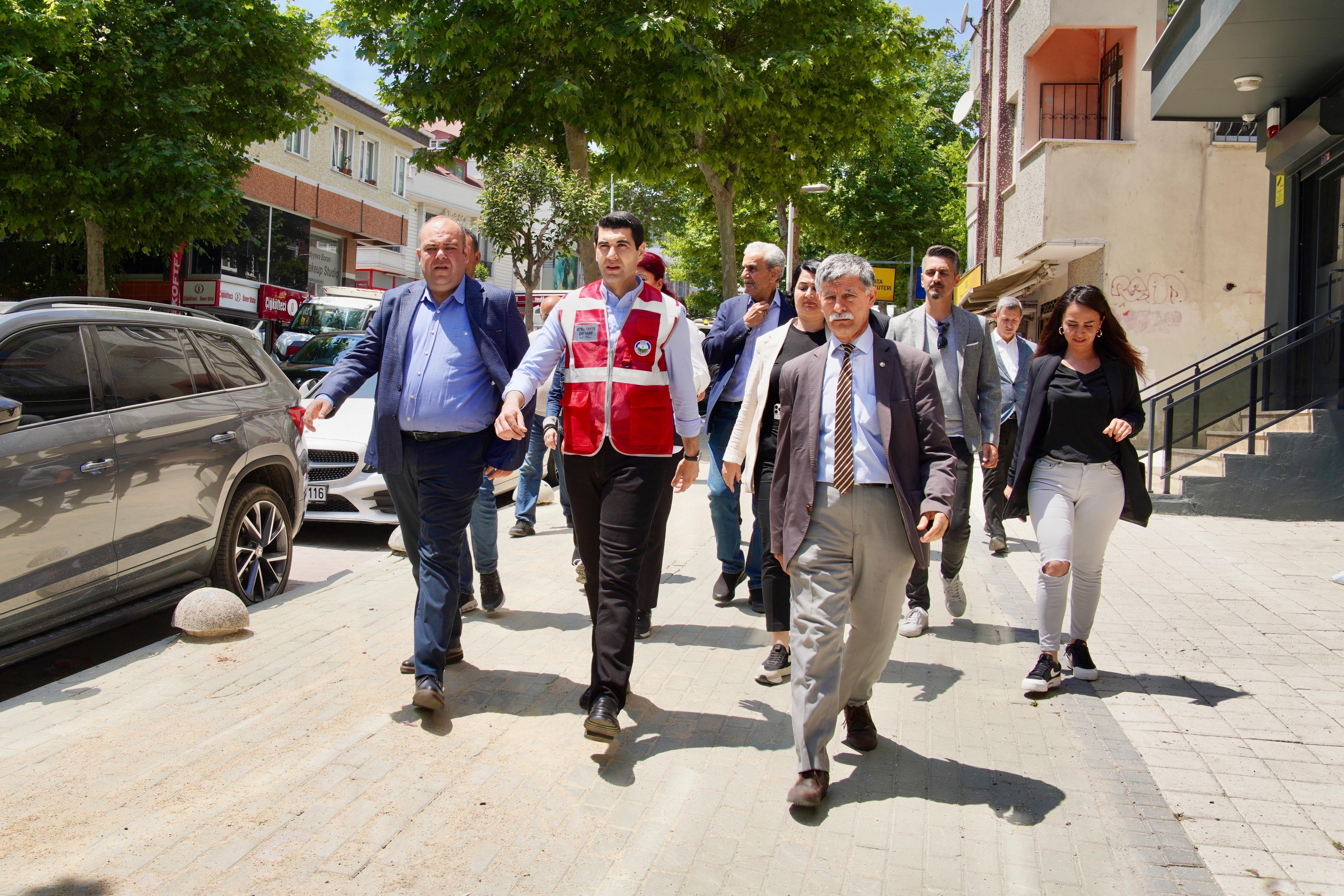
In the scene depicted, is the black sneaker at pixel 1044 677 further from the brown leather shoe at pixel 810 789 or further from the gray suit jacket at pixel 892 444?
the brown leather shoe at pixel 810 789

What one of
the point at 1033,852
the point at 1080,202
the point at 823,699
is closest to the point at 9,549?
the point at 823,699

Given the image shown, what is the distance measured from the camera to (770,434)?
516 centimetres

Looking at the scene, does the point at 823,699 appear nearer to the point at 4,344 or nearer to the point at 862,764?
the point at 862,764

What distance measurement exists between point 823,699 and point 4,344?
386cm

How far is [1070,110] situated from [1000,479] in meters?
13.2

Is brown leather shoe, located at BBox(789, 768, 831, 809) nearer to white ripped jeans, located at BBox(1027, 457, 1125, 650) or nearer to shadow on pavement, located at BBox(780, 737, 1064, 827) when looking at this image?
shadow on pavement, located at BBox(780, 737, 1064, 827)

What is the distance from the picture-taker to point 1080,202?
54.2ft

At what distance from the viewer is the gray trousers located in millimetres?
3639

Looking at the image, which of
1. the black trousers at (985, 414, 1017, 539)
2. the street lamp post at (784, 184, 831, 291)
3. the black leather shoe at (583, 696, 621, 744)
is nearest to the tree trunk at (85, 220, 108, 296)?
the street lamp post at (784, 184, 831, 291)

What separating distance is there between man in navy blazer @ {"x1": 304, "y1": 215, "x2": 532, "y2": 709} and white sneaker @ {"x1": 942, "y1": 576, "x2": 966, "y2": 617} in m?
2.83

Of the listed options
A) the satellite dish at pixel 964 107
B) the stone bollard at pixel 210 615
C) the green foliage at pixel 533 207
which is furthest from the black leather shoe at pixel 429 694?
the satellite dish at pixel 964 107

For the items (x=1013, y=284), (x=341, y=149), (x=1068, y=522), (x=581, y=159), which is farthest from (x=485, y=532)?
(x=341, y=149)

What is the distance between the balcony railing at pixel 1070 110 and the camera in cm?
1919

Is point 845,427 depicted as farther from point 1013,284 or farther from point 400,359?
point 1013,284
